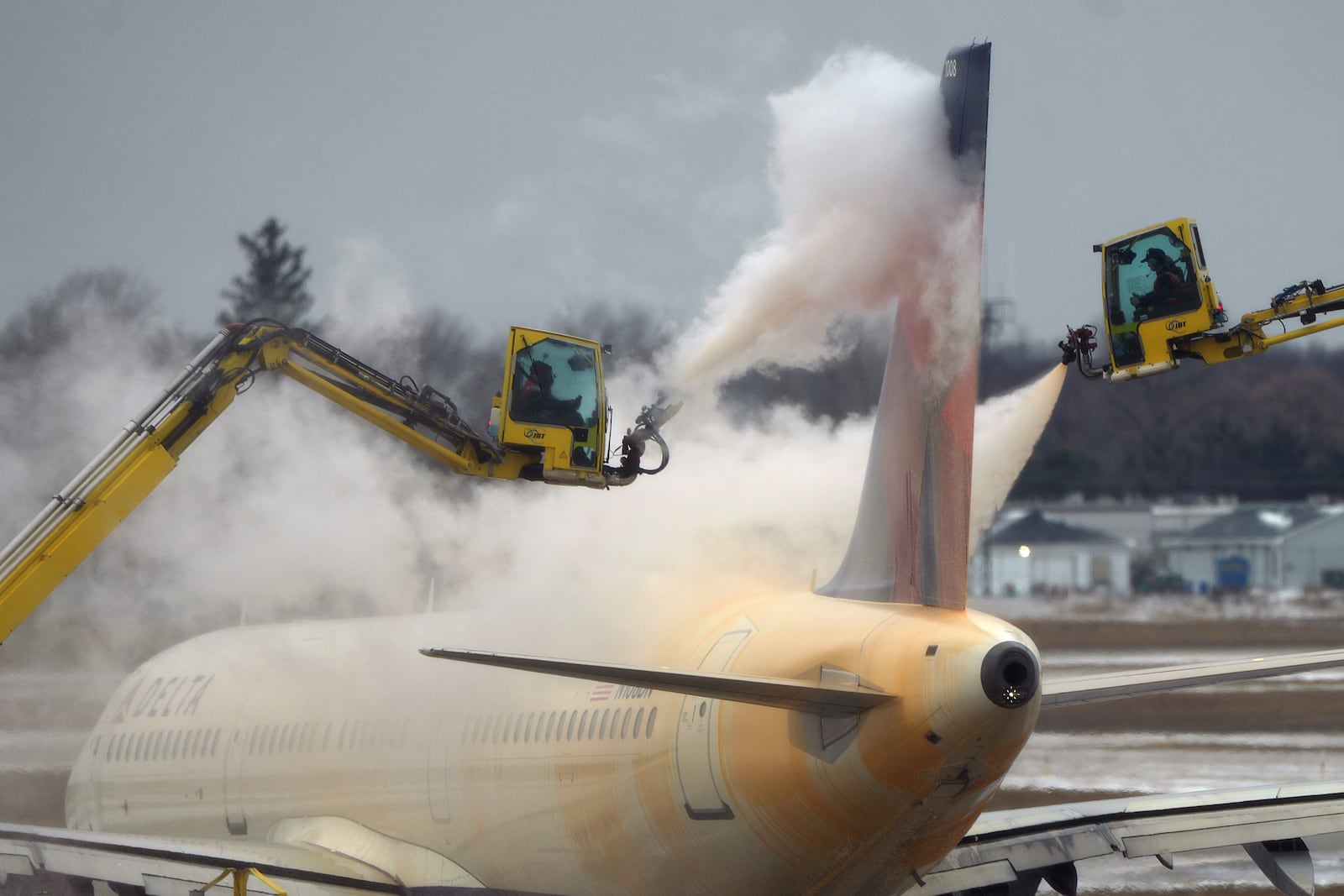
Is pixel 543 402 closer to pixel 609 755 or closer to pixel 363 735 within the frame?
pixel 609 755

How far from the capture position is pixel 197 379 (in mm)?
11453

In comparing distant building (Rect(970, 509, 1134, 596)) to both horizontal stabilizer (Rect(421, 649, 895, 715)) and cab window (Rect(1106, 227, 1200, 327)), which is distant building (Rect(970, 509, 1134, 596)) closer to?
cab window (Rect(1106, 227, 1200, 327))

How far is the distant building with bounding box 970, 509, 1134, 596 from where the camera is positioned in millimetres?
34875

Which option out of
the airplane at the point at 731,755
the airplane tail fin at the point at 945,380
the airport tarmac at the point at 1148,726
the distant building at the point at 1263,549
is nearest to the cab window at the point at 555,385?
the airplane at the point at 731,755

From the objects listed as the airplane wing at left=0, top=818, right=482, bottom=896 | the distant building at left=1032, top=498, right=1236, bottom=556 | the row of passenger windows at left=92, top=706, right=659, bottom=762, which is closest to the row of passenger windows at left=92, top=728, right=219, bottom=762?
the row of passenger windows at left=92, top=706, right=659, bottom=762

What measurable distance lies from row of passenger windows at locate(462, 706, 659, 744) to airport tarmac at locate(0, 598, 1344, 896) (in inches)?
290

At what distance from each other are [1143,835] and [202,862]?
6.98 metres

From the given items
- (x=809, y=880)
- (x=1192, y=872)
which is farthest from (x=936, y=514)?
(x=1192, y=872)

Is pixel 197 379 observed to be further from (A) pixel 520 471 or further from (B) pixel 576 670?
(B) pixel 576 670

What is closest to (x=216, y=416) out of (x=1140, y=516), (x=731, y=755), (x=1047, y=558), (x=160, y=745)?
(x=731, y=755)

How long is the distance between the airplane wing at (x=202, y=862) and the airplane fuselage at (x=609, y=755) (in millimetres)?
184

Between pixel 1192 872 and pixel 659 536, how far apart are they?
830cm

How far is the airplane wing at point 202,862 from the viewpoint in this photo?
35.6ft

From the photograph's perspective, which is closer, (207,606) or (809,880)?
(809,880)
